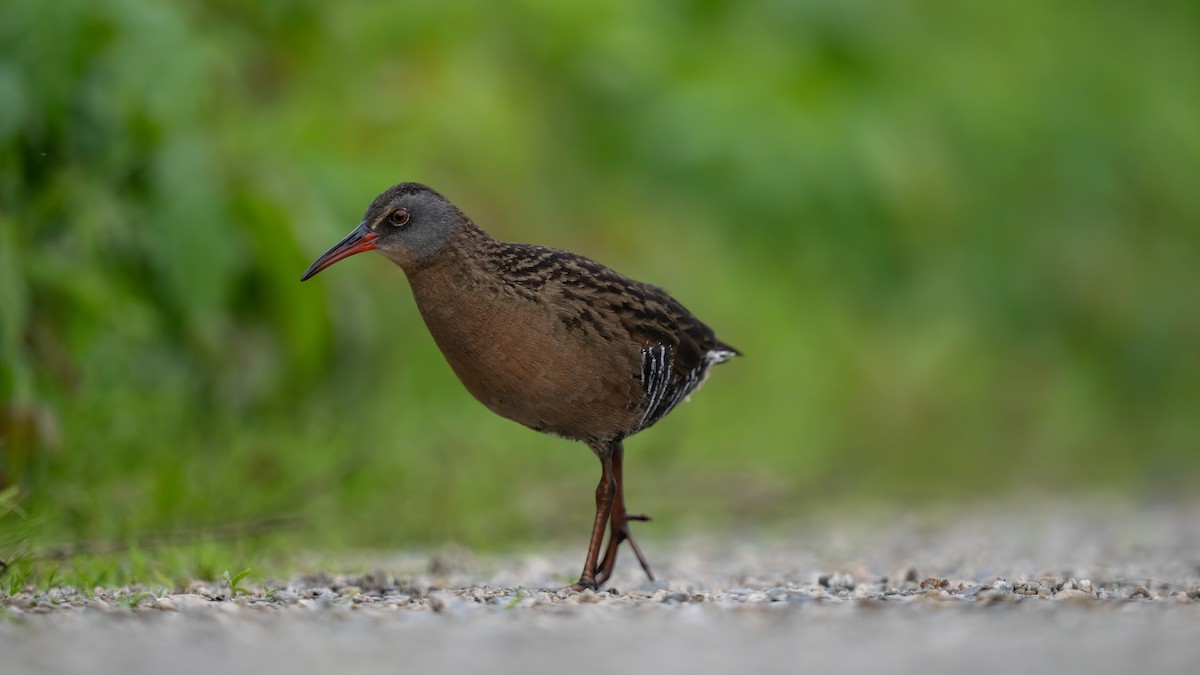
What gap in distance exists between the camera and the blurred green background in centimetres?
651

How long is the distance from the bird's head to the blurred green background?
1.40 m

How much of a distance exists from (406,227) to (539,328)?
0.56m

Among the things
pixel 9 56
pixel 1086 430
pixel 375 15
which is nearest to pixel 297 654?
pixel 9 56

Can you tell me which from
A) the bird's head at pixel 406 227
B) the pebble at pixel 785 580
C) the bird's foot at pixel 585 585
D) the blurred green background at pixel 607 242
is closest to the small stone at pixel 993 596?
the pebble at pixel 785 580

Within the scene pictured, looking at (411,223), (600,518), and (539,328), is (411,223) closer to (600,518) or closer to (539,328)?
(539,328)

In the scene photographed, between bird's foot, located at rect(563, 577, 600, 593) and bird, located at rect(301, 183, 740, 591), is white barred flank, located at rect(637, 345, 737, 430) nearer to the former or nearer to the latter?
bird, located at rect(301, 183, 740, 591)

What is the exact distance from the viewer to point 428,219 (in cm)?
501

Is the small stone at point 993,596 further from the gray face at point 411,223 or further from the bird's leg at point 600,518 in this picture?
the gray face at point 411,223

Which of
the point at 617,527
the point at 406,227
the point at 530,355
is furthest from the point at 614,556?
the point at 406,227

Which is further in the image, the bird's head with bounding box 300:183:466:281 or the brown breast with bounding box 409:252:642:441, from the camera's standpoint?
the bird's head with bounding box 300:183:466:281

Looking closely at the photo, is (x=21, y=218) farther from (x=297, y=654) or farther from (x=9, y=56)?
(x=297, y=654)

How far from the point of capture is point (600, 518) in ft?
16.4

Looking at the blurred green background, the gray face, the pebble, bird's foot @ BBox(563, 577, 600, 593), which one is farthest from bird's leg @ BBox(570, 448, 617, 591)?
the blurred green background

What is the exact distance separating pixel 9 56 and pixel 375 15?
308cm
